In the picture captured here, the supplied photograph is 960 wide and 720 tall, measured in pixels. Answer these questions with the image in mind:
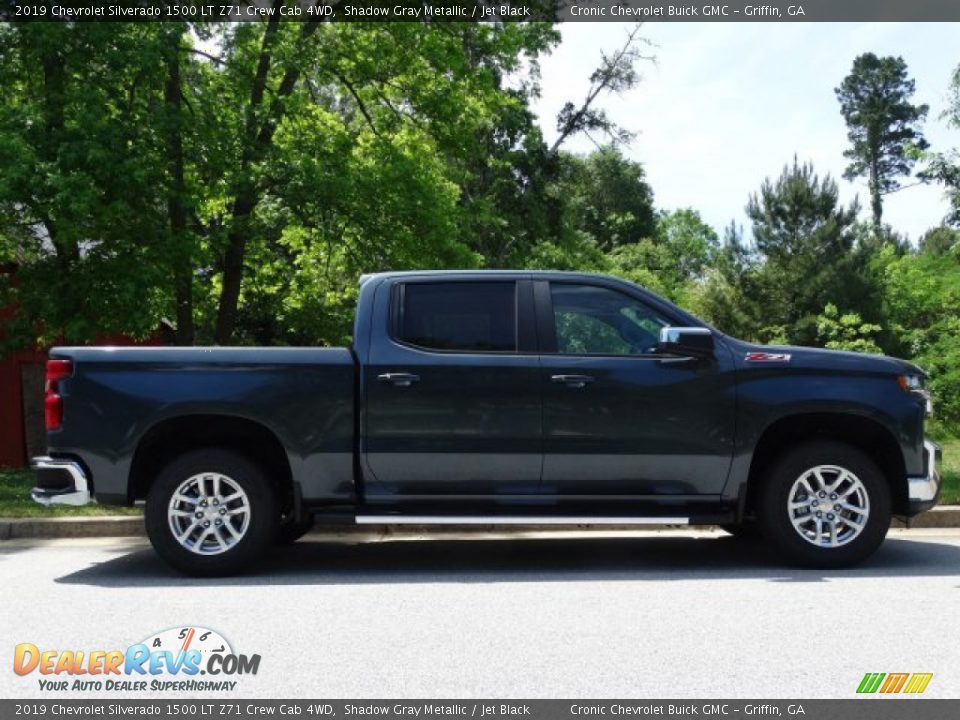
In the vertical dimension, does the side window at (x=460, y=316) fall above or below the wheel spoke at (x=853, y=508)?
above

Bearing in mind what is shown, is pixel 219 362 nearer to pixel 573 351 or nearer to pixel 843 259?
pixel 573 351

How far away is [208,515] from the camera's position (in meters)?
7.50

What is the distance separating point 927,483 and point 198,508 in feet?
16.2

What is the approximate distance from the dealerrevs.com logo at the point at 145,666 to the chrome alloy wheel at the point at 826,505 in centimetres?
397

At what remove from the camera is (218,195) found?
19.3 meters

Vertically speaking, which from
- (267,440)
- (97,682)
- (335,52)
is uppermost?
(335,52)

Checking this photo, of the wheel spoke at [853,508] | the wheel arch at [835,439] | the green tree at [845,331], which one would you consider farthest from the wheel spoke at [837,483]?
the green tree at [845,331]

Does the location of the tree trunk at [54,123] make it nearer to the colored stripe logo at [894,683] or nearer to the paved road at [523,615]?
the paved road at [523,615]

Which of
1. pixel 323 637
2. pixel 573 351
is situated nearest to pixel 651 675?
pixel 323 637

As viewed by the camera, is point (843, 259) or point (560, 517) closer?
point (560, 517)

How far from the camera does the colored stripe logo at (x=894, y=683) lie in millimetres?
4742

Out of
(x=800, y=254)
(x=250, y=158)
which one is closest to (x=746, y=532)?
(x=250, y=158)

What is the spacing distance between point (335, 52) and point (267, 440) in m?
14.5

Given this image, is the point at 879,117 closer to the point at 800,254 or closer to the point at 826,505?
the point at 800,254
